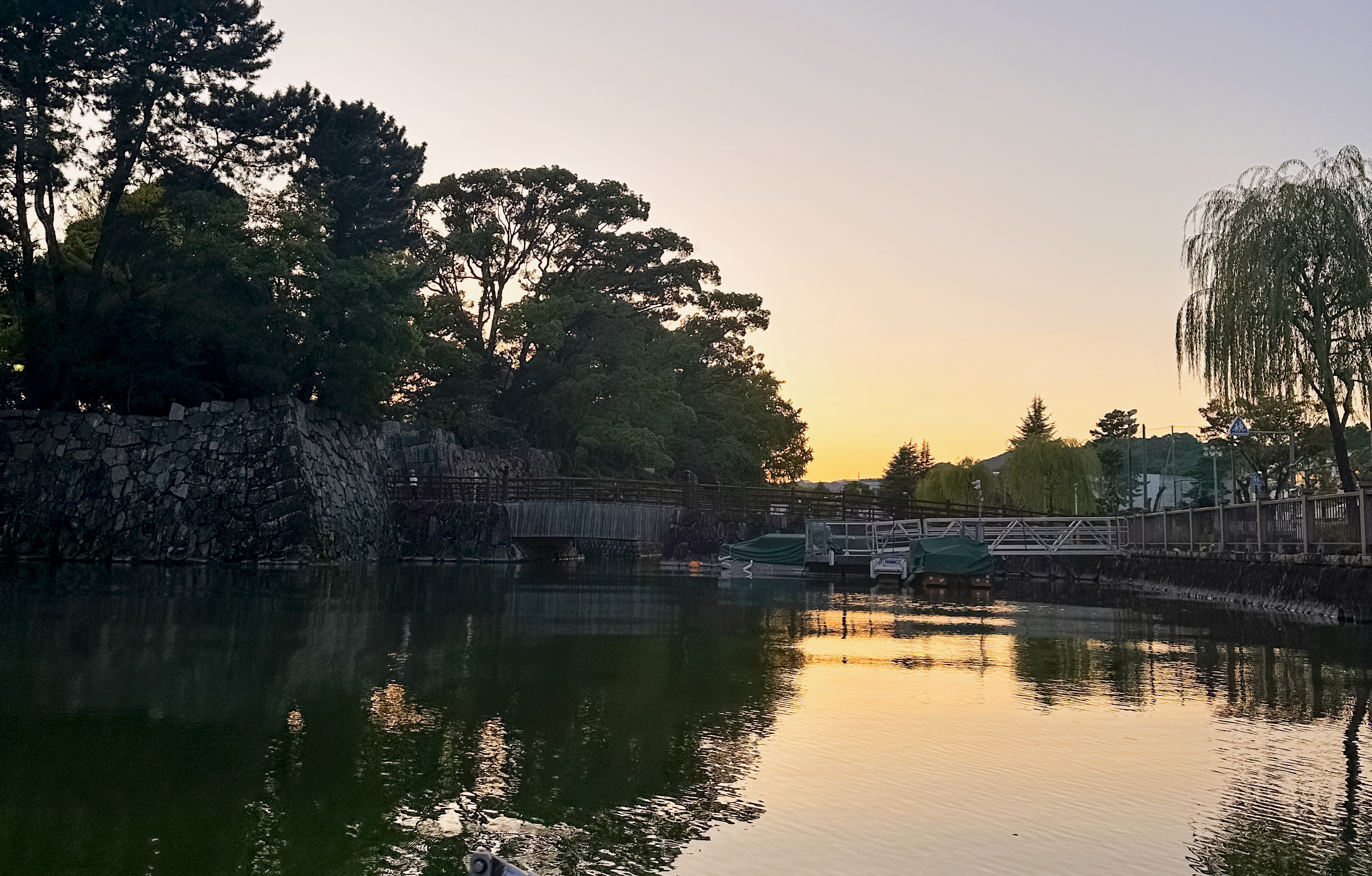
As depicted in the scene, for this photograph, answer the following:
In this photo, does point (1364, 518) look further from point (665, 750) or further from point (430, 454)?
point (430, 454)

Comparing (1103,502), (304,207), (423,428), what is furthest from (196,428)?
(1103,502)

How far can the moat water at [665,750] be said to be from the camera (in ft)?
26.1

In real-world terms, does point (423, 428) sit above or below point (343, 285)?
below

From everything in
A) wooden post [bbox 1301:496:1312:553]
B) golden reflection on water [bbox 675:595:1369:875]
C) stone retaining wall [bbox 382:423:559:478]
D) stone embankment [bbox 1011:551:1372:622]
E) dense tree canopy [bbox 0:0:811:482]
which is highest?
dense tree canopy [bbox 0:0:811:482]

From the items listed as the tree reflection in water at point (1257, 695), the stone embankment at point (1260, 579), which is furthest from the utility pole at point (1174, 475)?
the tree reflection in water at point (1257, 695)

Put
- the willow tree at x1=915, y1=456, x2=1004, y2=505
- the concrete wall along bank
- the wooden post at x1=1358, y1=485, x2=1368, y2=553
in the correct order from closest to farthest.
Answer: the wooden post at x1=1358, y1=485, x2=1368, y2=553
the concrete wall along bank
the willow tree at x1=915, y1=456, x2=1004, y2=505

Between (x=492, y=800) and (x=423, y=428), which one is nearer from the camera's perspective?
(x=492, y=800)

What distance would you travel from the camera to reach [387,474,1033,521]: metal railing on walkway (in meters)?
62.8

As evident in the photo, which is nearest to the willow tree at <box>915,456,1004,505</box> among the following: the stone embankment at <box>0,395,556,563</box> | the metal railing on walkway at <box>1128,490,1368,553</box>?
the metal railing on walkway at <box>1128,490,1368,553</box>

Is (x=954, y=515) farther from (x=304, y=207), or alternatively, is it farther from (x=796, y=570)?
(x=304, y=207)

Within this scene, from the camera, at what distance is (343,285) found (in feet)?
166

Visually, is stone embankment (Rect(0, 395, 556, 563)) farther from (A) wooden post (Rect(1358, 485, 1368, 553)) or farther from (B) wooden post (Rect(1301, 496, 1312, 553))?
(A) wooden post (Rect(1358, 485, 1368, 553))

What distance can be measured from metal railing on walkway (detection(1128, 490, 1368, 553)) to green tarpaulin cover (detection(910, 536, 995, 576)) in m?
6.70

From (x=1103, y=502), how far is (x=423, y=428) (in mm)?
55228
